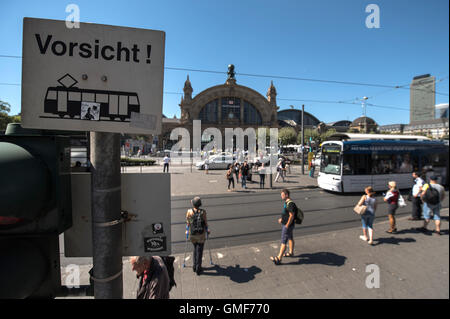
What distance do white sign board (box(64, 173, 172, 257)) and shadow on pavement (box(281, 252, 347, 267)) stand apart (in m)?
3.63

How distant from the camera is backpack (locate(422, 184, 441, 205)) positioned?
316cm

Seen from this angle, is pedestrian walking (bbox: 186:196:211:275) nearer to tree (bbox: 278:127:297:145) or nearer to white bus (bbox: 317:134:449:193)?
white bus (bbox: 317:134:449:193)

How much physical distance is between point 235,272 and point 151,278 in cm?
212

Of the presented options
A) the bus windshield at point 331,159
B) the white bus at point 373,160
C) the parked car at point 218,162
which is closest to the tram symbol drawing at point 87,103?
the white bus at point 373,160

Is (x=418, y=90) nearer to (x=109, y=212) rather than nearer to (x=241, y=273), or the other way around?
(x=109, y=212)

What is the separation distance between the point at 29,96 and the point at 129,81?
518 mm

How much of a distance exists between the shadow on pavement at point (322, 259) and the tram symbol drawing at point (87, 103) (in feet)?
13.9

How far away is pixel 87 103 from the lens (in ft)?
3.71

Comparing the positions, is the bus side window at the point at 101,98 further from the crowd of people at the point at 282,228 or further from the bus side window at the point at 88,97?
the crowd of people at the point at 282,228

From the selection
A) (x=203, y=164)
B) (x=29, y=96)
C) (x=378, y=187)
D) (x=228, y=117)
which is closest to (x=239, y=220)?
(x=29, y=96)

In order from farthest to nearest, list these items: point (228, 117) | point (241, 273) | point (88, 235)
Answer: point (228, 117)
point (241, 273)
point (88, 235)

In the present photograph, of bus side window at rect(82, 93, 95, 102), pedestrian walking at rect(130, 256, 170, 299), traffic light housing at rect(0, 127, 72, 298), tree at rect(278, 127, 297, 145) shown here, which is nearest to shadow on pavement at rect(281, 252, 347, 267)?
pedestrian walking at rect(130, 256, 170, 299)

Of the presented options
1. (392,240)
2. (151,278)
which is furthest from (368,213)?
(151,278)
